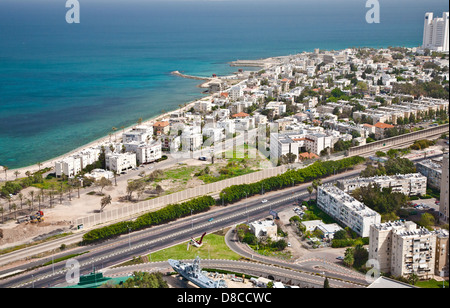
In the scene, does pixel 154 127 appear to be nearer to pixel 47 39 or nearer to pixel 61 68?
pixel 61 68

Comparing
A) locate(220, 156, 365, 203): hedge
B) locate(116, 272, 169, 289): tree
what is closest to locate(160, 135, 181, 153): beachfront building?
locate(220, 156, 365, 203): hedge

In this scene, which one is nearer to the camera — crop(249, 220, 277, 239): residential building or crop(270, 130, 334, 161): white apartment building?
crop(249, 220, 277, 239): residential building

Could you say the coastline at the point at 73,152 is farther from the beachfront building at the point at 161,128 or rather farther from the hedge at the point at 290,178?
the hedge at the point at 290,178

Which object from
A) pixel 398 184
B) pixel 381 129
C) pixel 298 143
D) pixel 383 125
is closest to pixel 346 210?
pixel 398 184

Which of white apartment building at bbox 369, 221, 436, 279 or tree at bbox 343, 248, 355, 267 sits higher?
white apartment building at bbox 369, 221, 436, 279

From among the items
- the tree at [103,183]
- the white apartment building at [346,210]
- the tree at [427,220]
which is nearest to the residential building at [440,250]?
the tree at [427,220]

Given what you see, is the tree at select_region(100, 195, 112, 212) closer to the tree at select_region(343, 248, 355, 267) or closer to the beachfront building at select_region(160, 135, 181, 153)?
the beachfront building at select_region(160, 135, 181, 153)
